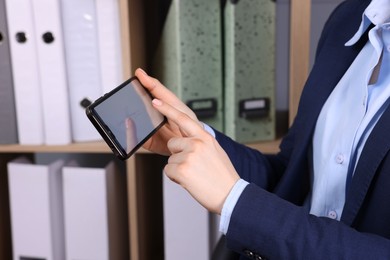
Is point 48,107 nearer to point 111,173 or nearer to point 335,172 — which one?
point 111,173

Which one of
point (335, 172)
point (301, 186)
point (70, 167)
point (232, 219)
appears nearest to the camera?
point (232, 219)

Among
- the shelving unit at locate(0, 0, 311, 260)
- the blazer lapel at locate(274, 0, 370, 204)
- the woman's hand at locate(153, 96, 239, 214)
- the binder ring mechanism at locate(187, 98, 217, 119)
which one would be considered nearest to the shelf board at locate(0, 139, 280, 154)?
the shelving unit at locate(0, 0, 311, 260)

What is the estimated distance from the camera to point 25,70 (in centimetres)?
122

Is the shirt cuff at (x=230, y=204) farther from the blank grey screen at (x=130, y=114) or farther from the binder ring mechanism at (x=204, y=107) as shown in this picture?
the binder ring mechanism at (x=204, y=107)

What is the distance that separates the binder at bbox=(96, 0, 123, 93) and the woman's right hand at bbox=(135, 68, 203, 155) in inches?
14.3

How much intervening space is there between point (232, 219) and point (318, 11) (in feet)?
3.34

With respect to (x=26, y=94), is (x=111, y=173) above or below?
below

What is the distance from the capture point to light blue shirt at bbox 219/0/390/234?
80 centimetres

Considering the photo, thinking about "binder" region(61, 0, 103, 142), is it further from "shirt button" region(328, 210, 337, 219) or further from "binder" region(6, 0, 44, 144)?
"shirt button" region(328, 210, 337, 219)

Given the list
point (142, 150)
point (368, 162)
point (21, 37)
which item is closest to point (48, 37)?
point (21, 37)

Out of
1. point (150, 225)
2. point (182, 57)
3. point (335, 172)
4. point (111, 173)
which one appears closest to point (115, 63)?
point (182, 57)

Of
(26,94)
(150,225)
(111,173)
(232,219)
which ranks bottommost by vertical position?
(150,225)

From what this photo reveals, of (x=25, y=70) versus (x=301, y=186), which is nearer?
(x=301, y=186)

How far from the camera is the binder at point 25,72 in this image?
3.91 ft
